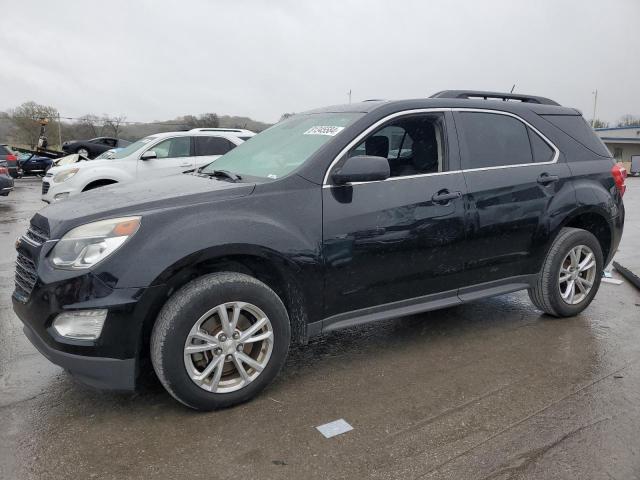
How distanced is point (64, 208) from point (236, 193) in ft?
3.48

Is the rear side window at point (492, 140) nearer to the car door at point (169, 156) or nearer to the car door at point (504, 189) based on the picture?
the car door at point (504, 189)

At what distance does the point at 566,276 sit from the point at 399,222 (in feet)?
6.41

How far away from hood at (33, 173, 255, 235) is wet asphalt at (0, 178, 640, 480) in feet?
3.64

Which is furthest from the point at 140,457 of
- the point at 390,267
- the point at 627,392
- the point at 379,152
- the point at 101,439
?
the point at 627,392

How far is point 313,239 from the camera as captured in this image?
3.22m

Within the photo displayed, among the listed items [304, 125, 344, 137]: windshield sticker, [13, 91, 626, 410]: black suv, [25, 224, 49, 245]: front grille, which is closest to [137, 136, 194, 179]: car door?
[13, 91, 626, 410]: black suv

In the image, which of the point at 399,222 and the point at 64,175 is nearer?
the point at 399,222

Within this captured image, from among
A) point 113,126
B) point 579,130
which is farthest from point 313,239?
point 113,126

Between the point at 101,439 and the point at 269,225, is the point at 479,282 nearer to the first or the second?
the point at 269,225

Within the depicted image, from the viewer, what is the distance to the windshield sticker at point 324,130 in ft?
11.7

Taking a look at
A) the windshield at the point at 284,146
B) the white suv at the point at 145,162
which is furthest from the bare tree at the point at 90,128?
the windshield at the point at 284,146

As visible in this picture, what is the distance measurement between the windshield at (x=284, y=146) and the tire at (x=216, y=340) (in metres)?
0.86

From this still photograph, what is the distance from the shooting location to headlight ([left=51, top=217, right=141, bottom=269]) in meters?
2.78

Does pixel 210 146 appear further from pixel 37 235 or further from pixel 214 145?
pixel 37 235
